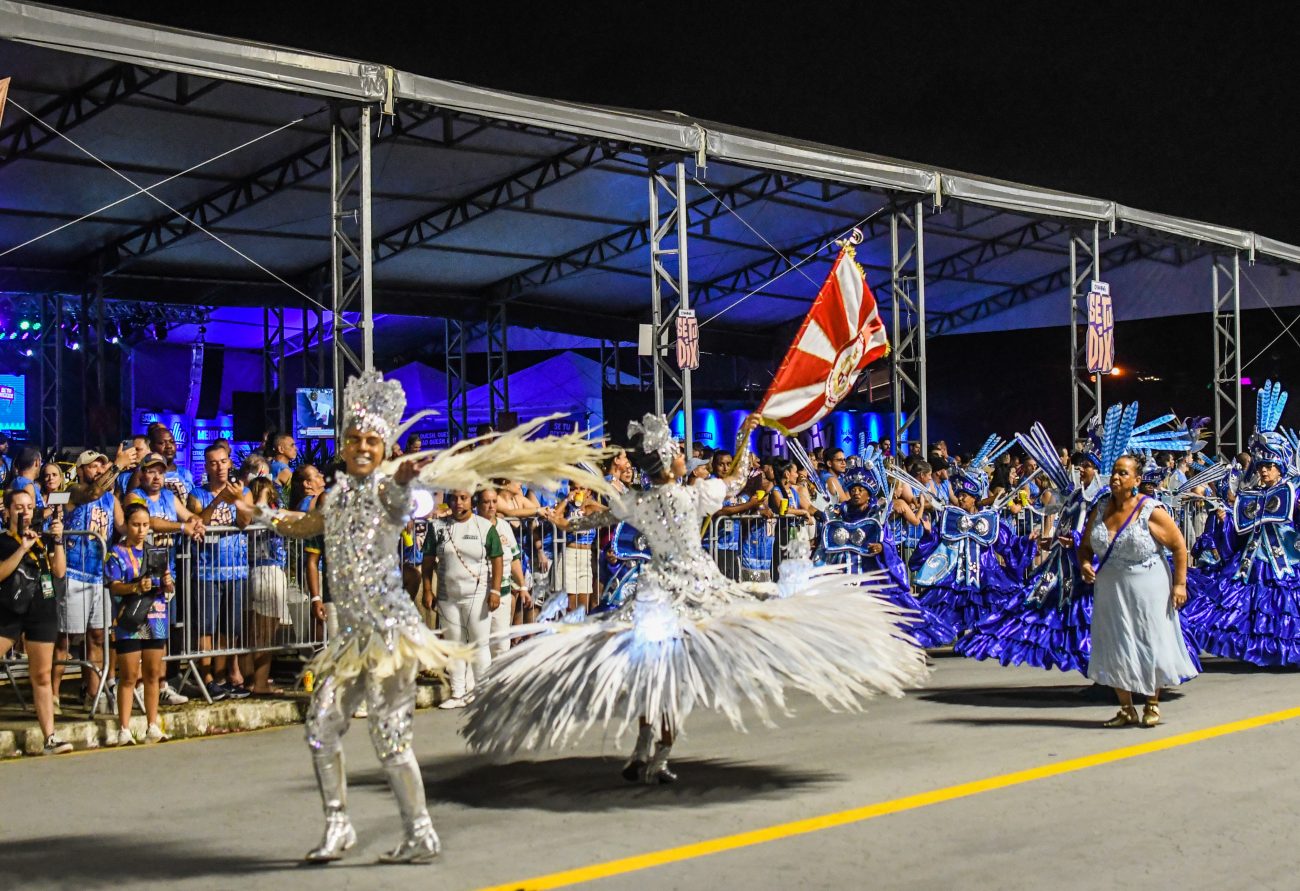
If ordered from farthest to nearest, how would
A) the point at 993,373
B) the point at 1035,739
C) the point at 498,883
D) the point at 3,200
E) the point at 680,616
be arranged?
the point at 993,373 → the point at 3,200 → the point at 1035,739 → the point at 680,616 → the point at 498,883

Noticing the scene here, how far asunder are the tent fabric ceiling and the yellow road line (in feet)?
30.6

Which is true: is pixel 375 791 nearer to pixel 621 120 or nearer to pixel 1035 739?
pixel 1035 739

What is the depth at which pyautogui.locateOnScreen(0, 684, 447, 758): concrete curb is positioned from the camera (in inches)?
357

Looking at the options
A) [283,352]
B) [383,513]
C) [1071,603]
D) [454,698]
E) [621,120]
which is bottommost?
[454,698]

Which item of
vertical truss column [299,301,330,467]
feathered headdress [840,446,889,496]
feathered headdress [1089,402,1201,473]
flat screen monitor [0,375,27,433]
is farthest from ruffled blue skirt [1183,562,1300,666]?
flat screen monitor [0,375,27,433]

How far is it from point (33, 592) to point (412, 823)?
4204mm

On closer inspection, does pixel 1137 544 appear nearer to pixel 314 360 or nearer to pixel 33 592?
pixel 33 592

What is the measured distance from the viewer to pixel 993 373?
35.3m

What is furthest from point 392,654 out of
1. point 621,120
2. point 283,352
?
point 283,352

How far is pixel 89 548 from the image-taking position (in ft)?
32.3

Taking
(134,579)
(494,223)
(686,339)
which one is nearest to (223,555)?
(134,579)

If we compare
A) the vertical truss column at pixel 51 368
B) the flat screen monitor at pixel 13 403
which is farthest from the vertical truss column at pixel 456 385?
the flat screen monitor at pixel 13 403

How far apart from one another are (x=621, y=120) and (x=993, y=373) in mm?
20420

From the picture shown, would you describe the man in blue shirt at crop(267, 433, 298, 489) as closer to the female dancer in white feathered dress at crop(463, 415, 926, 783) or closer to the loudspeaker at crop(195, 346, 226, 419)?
the female dancer in white feathered dress at crop(463, 415, 926, 783)
